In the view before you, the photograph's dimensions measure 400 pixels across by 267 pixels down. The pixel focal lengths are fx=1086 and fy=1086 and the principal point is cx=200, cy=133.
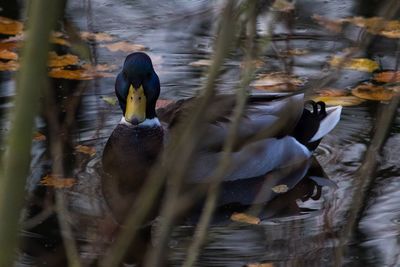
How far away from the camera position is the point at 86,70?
7832 mm

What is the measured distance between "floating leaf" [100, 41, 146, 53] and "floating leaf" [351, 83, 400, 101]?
176cm

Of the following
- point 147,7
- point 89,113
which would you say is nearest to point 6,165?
point 89,113

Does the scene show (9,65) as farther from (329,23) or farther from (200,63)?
(329,23)

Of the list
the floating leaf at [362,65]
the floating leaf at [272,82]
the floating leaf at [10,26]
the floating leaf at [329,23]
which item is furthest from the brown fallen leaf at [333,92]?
the floating leaf at [10,26]

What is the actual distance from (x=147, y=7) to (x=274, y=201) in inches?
137

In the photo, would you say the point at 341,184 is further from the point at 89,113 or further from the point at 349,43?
the point at 349,43

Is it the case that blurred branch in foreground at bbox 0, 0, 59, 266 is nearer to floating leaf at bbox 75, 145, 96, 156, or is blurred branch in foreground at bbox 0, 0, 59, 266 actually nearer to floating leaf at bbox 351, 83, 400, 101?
floating leaf at bbox 75, 145, 96, 156

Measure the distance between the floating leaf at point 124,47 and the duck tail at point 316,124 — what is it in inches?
65.1

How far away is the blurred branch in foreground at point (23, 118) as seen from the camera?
208 cm

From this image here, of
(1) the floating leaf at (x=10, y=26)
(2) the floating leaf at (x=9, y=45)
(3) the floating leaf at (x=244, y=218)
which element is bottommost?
(3) the floating leaf at (x=244, y=218)

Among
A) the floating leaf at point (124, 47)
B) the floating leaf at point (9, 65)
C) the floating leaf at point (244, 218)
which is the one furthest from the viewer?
the floating leaf at point (124, 47)

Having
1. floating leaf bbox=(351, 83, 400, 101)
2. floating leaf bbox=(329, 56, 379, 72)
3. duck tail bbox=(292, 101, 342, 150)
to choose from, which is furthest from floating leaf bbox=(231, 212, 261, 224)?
floating leaf bbox=(329, 56, 379, 72)

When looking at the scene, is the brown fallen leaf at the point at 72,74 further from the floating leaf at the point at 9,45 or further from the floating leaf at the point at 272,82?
the floating leaf at the point at 272,82

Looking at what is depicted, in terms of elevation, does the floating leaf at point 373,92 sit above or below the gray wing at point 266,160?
above
